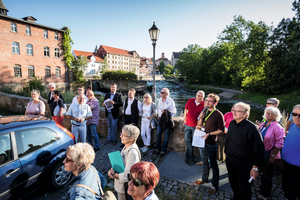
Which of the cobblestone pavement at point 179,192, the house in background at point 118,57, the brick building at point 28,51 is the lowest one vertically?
the cobblestone pavement at point 179,192

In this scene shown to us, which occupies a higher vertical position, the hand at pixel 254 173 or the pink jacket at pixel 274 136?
the pink jacket at pixel 274 136

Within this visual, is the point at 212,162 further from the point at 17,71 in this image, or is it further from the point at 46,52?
the point at 46,52

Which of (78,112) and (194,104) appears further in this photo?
(78,112)

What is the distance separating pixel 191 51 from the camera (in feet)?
186

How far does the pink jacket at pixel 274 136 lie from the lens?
289 cm

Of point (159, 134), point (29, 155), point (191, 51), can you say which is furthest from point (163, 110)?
point (191, 51)

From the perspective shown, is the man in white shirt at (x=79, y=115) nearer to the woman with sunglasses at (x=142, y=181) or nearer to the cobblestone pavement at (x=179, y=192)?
the cobblestone pavement at (x=179, y=192)

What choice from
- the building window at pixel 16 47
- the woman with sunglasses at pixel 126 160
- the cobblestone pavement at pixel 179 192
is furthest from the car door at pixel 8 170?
the building window at pixel 16 47

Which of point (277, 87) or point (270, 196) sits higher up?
point (277, 87)

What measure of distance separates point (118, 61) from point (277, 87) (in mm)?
73915

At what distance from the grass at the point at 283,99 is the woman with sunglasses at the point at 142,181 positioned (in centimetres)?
1842

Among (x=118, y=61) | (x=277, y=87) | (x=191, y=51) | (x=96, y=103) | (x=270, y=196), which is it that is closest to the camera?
(x=270, y=196)

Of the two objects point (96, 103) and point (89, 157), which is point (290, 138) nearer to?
point (89, 157)

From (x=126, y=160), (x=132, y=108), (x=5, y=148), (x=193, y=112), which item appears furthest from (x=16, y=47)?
(x=126, y=160)
